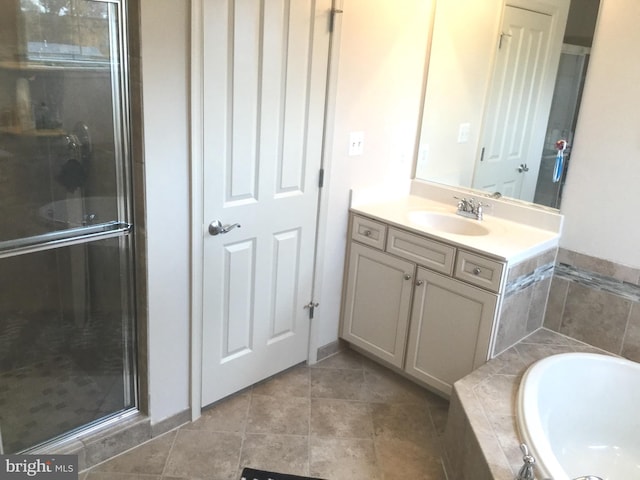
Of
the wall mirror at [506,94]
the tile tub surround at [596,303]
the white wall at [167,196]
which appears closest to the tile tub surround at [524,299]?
the tile tub surround at [596,303]

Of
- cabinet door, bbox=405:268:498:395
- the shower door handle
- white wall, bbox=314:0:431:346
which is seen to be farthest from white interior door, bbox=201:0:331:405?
cabinet door, bbox=405:268:498:395

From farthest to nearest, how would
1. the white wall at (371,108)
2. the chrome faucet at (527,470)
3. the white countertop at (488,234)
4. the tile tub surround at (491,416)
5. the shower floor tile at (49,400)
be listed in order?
1. the white wall at (371,108)
2. the white countertop at (488,234)
3. the shower floor tile at (49,400)
4. the tile tub surround at (491,416)
5. the chrome faucet at (527,470)

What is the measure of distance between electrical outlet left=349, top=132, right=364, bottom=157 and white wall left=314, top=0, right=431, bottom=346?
3 centimetres

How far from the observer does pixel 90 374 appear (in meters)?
2.22

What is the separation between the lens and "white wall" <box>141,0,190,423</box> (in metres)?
1.91

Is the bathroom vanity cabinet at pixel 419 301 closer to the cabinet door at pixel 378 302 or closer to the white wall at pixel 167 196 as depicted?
the cabinet door at pixel 378 302

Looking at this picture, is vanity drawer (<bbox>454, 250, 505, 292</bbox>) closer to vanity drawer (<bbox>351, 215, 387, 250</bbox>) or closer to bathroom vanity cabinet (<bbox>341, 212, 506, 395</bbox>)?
bathroom vanity cabinet (<bbox>341, 212, 506, 395</bbox>)

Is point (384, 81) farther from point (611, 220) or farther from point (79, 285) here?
point (79, 285)

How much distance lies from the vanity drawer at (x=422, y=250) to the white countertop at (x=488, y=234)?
39mm

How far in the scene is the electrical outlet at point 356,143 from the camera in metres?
2.79

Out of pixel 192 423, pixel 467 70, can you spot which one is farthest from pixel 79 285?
pixel 467 70

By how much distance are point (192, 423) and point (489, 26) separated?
2537mm

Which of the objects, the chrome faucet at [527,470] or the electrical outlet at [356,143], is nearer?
the chrome faucet at [527,470]

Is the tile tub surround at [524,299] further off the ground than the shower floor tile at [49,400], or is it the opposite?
the tile tub surround at [524,299]
